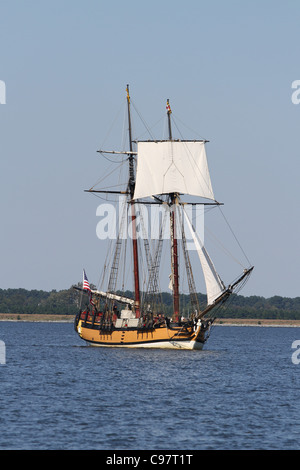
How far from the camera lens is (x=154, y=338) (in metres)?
85.9

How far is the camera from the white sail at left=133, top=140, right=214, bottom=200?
94.4m

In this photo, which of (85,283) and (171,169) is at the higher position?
(171,169)

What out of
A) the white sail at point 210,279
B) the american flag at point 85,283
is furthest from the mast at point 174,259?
the american flag at point 85,283

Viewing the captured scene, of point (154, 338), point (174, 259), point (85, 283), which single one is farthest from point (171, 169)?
point (154, 338)

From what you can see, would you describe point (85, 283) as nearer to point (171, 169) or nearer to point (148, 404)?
point (171, 169)

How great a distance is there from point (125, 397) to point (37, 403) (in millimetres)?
5445

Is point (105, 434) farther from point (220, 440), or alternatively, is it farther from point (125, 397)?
point (125, 397)

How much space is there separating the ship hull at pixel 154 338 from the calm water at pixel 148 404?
5.07 metres

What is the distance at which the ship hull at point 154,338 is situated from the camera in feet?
278

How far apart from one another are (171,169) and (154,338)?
1859 centimetres

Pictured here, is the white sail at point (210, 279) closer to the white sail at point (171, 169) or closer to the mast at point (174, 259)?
the mast at point (174, 259)

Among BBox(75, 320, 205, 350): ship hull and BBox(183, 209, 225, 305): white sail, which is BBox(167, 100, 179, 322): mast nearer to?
BBox(75, 320, 205, 350): ship hull

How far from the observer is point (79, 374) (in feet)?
213
